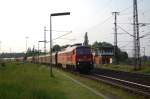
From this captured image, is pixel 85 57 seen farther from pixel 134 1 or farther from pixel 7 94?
pixel 7 94

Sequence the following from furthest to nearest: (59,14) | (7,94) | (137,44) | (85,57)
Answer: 1. (137,44)
2. (85,57)
3. (59,14)
4. (7,94)

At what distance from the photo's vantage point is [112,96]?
20641 millimetres

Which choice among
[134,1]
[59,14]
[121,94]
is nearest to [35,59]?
[134,1]

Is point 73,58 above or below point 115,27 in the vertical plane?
below

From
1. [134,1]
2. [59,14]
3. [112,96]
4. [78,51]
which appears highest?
[134,1]

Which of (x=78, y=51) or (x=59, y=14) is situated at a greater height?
(x=59, y=14)

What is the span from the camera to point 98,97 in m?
19.9

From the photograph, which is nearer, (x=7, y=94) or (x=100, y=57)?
(x=7, y=94)

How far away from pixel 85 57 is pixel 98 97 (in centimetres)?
2579

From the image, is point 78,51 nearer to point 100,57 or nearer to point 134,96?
point 134,96

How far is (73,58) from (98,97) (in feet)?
91.2

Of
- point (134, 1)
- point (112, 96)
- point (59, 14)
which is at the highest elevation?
point (134, 1)

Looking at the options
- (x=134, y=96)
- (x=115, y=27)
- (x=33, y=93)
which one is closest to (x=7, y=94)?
(x=33, y=93)

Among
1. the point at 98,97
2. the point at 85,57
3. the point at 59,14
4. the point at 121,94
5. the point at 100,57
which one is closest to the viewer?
A: the point at 98,97
